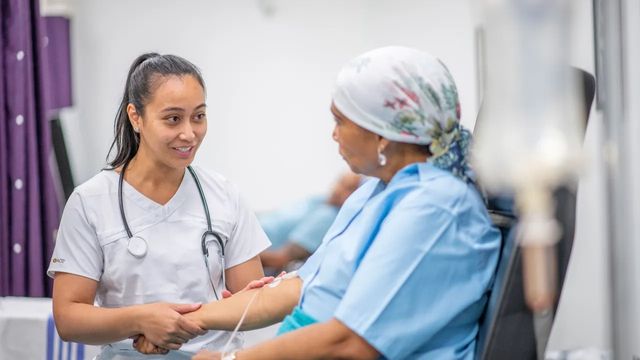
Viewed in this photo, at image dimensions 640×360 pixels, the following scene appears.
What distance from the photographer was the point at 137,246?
203cm

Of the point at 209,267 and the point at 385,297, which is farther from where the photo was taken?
the point at 209,267

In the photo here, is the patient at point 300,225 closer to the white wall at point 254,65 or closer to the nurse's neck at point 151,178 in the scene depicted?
the white wall at point 254,65

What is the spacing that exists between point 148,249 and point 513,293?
0.91 meters

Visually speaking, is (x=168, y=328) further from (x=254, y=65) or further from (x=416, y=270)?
(x=254, y=65)

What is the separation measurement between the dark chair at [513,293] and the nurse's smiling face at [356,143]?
9.8 inches

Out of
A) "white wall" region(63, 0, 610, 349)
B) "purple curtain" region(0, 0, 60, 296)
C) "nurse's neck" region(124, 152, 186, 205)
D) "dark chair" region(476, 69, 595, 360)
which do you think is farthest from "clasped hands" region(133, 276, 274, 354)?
"white wall" region(63, 0, 610, 349)

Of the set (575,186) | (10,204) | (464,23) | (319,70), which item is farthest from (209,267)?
(319,70)

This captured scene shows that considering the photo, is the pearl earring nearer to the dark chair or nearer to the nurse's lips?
the dark chair

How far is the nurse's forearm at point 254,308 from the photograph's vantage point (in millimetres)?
1845

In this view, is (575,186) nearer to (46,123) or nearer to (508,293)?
(508,293)

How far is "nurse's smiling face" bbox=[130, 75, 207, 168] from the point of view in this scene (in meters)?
2.00

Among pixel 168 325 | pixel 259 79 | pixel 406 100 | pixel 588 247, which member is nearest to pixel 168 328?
pixel 168 325

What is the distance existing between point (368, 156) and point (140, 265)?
69 centimetres

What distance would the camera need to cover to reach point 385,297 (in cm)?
152
